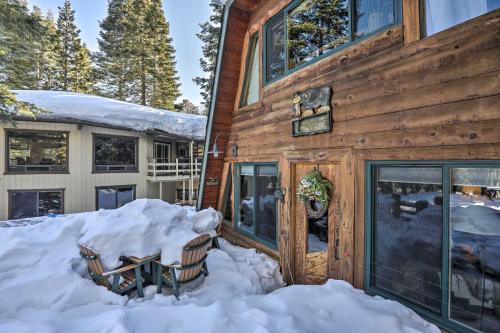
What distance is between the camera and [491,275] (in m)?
2.09

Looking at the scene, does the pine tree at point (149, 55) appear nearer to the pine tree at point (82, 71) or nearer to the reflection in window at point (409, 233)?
the pine tree at point (82, 71)

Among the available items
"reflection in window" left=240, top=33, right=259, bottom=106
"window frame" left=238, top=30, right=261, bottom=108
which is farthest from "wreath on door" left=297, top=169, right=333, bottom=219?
"reflection in window" left=240, top=33, right=259, bottom=106

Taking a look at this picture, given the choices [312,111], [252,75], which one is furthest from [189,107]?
[312,111]

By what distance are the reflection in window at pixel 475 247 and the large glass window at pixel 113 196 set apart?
43.4 feet

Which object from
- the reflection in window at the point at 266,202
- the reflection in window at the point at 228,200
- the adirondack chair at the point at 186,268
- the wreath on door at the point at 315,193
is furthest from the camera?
the reflection in window at the point at 228,200

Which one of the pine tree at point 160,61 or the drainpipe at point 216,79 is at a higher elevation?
the pine tree at point 160,61

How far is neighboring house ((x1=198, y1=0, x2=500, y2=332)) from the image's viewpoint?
7.03ft

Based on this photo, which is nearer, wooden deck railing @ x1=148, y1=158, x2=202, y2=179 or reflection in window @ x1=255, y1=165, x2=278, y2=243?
reflection in window @ x1=255, y1=165, x2=278, y2=243

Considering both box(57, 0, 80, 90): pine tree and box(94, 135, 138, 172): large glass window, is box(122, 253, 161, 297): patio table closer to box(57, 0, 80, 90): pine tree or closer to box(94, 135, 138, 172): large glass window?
box(94, 135, 138, 172): large glass window

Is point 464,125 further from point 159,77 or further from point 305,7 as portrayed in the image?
point 159,77

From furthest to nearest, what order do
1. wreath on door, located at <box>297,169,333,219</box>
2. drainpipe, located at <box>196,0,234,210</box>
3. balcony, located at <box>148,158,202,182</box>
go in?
balcony, located at <box>148,158,202,182</box>
drainpipe, located at <box>196,0,234,210</box>
wreath on door, located at <box>297,169,333,219</box>

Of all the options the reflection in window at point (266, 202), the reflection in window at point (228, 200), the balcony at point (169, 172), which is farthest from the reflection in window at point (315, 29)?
the balcony at point (169, 172)

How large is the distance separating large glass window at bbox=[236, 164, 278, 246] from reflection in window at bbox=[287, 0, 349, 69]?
7.18 feet

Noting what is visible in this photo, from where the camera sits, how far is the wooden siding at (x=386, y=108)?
83.3 inches
